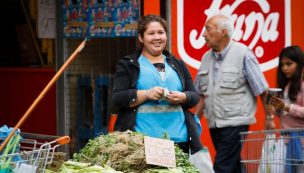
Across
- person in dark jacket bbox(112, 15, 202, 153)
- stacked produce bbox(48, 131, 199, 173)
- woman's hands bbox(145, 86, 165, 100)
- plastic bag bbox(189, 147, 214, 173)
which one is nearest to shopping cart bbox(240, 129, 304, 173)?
plastic bag bbox(189, 147, 214, 173)

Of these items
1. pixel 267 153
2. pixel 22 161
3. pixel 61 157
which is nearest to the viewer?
pixel 22 161

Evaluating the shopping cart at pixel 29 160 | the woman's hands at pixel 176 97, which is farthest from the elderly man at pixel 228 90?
the shopping cart at pixel 29 160

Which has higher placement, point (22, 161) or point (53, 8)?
point (53, 8)

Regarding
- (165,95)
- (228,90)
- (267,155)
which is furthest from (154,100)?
(228,90)

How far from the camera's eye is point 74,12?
10.1 meters

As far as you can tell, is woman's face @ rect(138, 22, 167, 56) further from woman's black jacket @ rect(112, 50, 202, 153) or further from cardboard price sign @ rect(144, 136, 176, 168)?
cardboard price sign @ rect(144, 136, 176, 168)

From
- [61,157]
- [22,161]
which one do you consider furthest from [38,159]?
[61,157]

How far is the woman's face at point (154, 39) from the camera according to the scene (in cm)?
→ 684

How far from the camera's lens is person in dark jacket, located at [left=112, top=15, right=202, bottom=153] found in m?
6.72

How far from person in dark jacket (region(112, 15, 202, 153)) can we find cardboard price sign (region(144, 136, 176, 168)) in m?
1.08

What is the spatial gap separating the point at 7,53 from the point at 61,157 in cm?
662

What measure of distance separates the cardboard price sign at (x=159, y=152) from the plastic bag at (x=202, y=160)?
4.42 feet

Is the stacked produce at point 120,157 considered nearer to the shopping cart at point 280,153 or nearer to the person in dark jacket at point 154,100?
the person in dark jacket at point 154,100

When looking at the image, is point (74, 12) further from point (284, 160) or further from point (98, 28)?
point (284, 160)
